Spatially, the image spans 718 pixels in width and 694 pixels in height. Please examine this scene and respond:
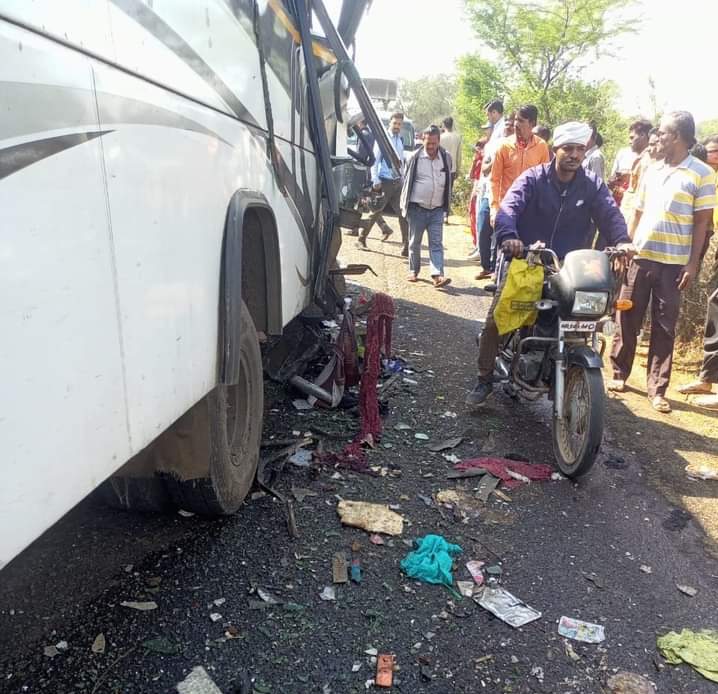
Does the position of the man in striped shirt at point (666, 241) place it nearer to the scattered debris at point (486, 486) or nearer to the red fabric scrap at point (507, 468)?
the red fabric scrap at point (507, 468)

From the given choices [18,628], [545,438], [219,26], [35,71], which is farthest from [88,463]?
[545,438]

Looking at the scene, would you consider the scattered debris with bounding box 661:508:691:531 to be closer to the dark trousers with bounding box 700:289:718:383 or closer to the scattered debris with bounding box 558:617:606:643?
the scattered debris with bounding box 558:617:606:643

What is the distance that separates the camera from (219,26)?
7.54 ft

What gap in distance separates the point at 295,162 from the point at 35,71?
2.55 metres

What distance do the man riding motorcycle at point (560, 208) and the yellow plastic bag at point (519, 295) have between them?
0.41 ft

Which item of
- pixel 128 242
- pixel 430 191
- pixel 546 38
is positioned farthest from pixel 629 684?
pixel 546 38

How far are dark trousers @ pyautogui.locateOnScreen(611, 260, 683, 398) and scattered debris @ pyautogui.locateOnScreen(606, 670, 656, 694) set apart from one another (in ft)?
10.3

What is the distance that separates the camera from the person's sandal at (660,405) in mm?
4770

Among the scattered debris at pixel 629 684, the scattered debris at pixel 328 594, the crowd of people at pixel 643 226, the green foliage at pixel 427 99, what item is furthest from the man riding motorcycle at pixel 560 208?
the green foliage at pixel 427 99

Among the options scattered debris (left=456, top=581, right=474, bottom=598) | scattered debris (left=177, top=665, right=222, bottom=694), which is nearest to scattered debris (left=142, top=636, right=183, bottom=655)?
scattered debris (left=177, top=665, right=222, bottom=694)

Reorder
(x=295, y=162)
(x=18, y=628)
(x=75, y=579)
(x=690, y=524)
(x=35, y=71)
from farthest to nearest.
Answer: (x=295, y=162), (x=690, y=524), (x=75, y=579), (x=18, y=628), (x=35, y=71)

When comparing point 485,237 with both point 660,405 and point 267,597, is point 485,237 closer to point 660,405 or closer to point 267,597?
point 660,405

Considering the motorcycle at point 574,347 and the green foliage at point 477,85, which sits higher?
the green foliage at point 477,85

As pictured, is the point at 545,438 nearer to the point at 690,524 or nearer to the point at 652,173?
the point at 690,524
